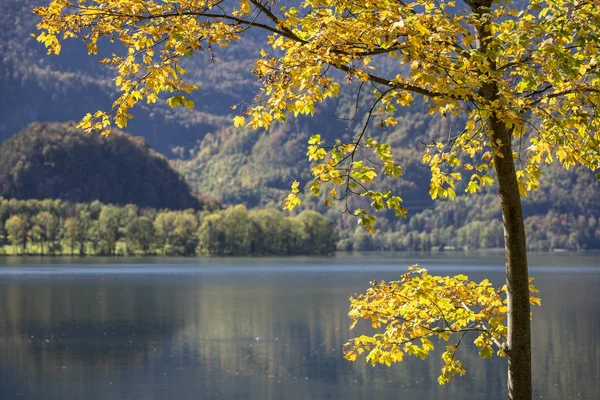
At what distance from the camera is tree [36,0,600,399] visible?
28.2 feet

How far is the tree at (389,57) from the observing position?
8.59m

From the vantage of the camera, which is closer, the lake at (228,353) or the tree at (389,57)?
the tree at (389,57)

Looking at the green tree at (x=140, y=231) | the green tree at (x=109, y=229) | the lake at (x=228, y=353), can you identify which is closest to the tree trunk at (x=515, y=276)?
the lake at (x=228, y=353)

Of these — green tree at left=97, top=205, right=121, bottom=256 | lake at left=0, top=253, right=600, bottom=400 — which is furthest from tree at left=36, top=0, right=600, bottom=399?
green tree at left=97, top=205, right=121, bottom=256

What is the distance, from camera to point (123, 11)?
9.07 meters

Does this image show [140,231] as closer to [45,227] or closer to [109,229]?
[109,229]

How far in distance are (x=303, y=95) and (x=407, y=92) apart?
45.5 inches

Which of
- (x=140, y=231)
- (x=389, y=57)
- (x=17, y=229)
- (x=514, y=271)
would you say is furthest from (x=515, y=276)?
(x=140, y=231)

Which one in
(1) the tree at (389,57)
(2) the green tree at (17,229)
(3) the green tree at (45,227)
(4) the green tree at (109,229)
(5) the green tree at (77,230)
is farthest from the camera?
(4) the green tree at (109,229)

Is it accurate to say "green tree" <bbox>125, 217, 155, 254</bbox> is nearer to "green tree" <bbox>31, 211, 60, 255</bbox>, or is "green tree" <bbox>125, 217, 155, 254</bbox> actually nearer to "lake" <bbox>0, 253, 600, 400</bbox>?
"green tree" <bbox>31, 211, 60, 255</bbox>

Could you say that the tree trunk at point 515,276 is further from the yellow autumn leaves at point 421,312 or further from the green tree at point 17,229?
the green tree at point 17,229

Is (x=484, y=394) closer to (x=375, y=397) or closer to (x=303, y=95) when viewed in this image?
(x=375, y=397)

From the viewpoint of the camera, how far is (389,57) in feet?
31.5

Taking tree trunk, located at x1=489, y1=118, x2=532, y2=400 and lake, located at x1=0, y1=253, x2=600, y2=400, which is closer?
tree trunk, located at x1=489, y1=118, x2=532, y2=400
